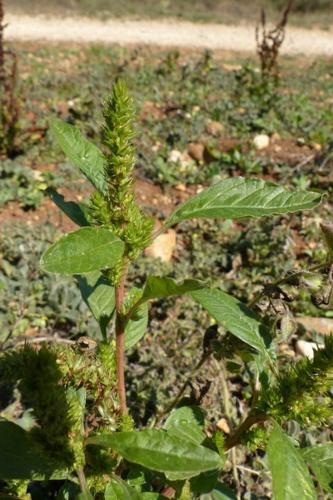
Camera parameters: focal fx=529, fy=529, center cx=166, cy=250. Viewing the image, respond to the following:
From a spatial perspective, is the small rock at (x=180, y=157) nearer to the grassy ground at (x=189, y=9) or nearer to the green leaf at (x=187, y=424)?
the green leaf at (x=187, y=424)

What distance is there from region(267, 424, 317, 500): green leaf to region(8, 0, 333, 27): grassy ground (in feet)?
62.7

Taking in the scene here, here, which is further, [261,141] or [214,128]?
[214,128]

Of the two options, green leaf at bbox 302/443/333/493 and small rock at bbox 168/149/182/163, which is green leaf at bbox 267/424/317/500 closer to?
green leaf at bbox 302/443/333/493

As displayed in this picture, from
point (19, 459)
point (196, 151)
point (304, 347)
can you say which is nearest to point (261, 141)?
point (196, 151)

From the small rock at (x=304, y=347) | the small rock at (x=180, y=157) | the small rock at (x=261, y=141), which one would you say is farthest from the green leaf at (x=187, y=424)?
the small rock at (x=261, y=141)

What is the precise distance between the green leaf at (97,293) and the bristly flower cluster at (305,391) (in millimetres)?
583

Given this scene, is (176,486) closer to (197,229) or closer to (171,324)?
(171,324)

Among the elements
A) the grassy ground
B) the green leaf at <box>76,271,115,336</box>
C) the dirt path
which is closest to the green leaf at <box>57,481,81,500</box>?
the green leaf at <box>76,271,115,336</box>

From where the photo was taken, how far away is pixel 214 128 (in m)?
5.88

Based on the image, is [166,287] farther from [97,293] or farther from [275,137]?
[275,137]

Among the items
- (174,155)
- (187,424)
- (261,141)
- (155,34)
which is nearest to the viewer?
(187,424)

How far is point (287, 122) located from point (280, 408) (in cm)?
526

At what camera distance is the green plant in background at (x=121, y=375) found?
1143mm

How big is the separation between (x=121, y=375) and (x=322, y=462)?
0.65 m
